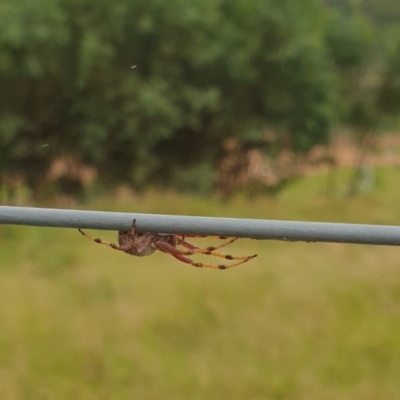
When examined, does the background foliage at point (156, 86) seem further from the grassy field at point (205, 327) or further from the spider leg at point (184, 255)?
the spider leg at point (184, 255)

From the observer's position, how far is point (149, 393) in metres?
1.69

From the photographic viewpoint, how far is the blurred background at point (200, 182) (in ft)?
6.00

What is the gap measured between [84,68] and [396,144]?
507cm

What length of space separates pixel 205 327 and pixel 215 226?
60.8 inches

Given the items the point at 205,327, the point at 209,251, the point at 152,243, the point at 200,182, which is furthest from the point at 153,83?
the point at 152,243

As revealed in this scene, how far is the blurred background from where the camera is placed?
6.00 ft

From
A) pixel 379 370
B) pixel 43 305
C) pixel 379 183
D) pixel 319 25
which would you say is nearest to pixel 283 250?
pixel 379 370

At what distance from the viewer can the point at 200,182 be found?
651 centimetres

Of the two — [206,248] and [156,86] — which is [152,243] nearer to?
[206,248]

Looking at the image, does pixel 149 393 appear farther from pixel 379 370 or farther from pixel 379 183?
pixel 379 183

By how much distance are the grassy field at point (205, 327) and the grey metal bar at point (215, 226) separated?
0.70 meters

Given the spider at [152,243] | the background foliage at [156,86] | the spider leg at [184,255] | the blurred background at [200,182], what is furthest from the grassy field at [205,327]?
the background foliage at [156,86]

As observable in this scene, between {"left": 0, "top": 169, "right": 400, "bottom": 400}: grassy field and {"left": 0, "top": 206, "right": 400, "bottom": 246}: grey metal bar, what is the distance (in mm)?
703

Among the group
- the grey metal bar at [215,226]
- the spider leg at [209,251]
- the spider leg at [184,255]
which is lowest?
the spider leg at [184,255]
